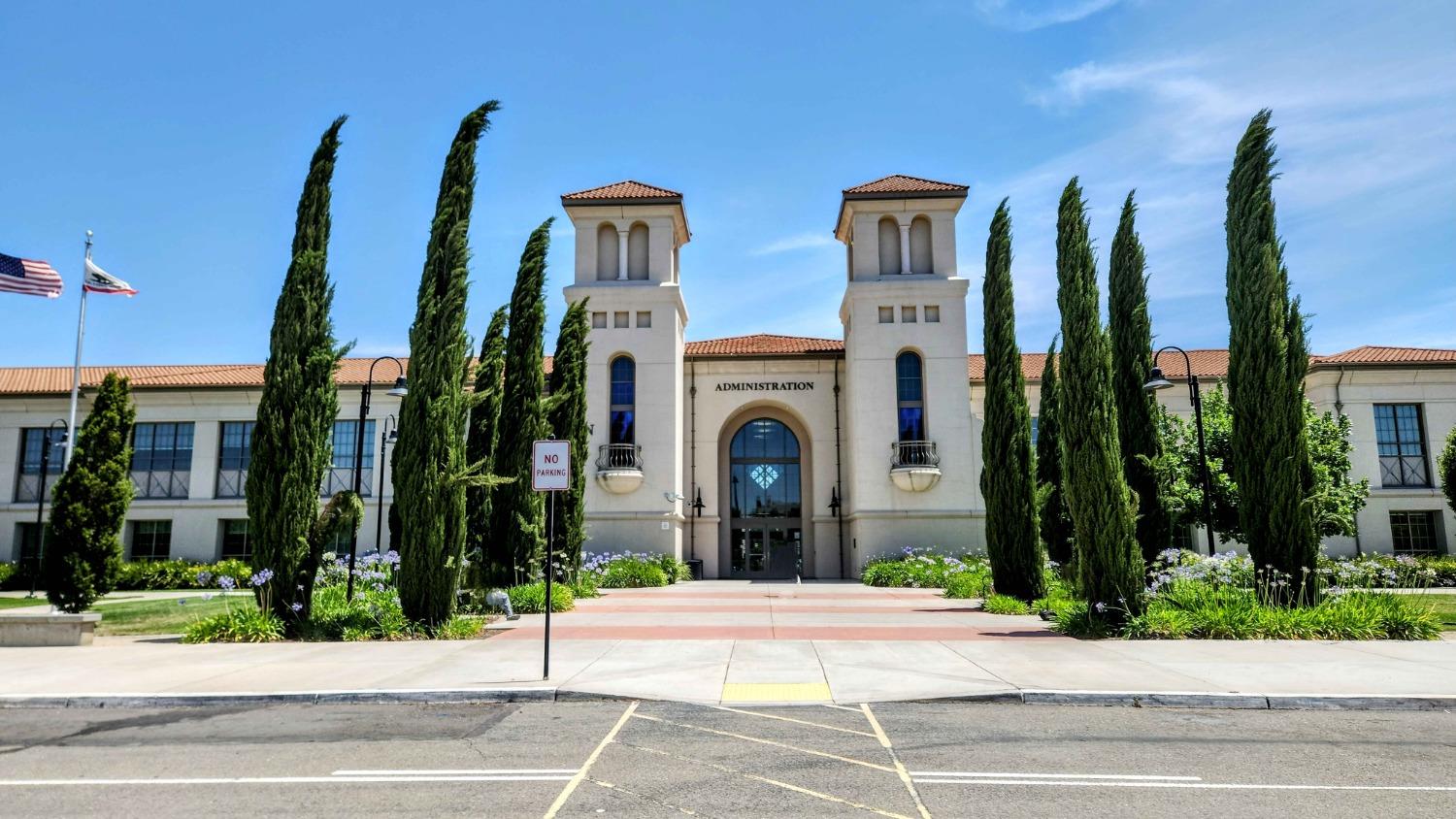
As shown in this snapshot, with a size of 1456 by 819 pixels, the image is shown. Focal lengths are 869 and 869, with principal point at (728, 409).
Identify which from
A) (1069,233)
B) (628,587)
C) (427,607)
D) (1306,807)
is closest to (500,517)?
(427,607)

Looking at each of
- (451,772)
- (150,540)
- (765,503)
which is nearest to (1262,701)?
(451,772)

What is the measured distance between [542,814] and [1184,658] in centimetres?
907

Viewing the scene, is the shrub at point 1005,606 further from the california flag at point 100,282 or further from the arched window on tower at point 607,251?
the california flag at point 100,282

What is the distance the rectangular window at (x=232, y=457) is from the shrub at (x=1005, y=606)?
29.7 m

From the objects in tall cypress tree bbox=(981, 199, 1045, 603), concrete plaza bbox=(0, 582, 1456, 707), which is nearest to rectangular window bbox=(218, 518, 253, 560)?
concrete plaza bbox=(0, 582, 1456, 707)

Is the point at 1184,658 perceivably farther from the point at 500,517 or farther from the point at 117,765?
the point at 500,517

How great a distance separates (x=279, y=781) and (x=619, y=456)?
26.3 m

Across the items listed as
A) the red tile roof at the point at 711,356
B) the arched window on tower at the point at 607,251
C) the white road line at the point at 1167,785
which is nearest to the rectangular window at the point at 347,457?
the red tile roof at the point at 711,356

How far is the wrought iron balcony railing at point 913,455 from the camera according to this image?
31172 millimetres

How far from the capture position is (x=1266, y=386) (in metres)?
14.8

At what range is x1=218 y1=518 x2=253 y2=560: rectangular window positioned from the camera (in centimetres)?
3478

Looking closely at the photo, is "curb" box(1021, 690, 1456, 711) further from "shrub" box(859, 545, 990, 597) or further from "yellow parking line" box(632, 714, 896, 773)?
"shrub" box(859, 545, 990, 597)

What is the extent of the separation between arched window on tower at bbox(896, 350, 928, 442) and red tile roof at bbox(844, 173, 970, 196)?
6154 millimetres

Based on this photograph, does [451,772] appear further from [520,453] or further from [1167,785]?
[520,453]
